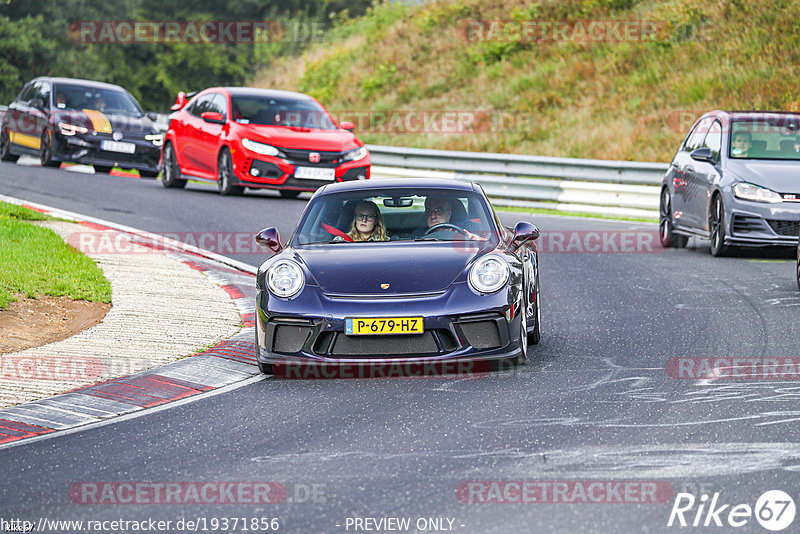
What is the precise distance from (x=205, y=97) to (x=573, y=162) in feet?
20.8

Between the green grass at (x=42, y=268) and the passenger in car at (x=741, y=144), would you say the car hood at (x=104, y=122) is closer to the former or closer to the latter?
the green grass at (x=42, y=268)

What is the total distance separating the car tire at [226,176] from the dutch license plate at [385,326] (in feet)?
42.1

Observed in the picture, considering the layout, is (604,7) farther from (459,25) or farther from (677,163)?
(677,163)

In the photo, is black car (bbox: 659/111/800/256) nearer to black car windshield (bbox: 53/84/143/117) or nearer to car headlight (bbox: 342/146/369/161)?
car headlight (bbox: 342/146/369/161)

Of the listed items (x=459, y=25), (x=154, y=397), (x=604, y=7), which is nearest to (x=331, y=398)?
(x=154, y=397)

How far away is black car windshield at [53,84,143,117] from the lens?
25.0m

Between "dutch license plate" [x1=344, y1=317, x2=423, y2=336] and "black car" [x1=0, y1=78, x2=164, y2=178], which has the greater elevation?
"black car" [x1=0, y1=78, x2=164, y2=178]

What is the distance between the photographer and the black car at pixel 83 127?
24297 mm

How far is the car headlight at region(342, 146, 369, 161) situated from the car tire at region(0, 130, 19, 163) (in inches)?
353

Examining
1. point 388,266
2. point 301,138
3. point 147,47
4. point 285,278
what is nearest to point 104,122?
point 301,138

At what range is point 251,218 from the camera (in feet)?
59.1

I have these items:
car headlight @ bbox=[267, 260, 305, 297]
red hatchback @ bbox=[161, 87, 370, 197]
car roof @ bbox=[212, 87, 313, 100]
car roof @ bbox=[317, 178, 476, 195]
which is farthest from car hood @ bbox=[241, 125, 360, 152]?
car headlight @ bbox=[267, 260, 305, 297]

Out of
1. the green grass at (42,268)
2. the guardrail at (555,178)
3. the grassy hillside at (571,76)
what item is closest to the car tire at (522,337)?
the green grass at (42,268)

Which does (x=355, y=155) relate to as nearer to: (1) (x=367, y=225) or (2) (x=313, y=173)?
(2) (x=313, y=173)
